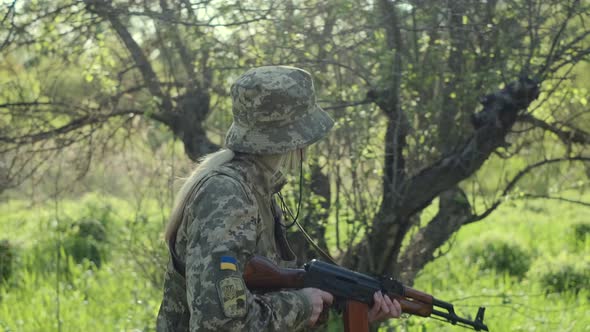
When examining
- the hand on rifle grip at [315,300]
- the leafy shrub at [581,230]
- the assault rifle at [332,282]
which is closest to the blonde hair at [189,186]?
the assault rifle at [332,282]

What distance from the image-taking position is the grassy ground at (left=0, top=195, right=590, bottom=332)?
597cm

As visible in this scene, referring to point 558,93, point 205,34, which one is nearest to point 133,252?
point 205,34

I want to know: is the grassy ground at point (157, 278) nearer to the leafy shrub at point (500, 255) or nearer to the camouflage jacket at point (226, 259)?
the leafy shrub at point (500, 255)

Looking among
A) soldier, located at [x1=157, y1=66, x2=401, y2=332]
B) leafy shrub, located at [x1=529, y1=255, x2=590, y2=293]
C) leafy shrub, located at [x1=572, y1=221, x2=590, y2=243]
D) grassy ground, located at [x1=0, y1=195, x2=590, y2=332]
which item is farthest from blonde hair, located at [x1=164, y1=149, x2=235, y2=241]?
leafy shrub, located at [x1=572, y1=221, x2=590, y2=243]

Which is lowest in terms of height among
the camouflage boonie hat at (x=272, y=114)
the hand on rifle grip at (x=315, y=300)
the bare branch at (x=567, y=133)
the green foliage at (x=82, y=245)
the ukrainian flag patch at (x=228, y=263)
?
the hand on rifle grip at (x=315, y=300)

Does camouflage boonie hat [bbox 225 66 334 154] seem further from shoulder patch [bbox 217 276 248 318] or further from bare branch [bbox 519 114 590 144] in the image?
bare branch [bbox 519 114 590 144]

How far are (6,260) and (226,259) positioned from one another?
6.14 m

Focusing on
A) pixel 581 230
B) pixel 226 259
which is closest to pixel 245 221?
pixel 226 259

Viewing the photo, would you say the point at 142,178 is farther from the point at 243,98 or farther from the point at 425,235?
the point at 243,98

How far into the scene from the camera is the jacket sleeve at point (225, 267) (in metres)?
2.16

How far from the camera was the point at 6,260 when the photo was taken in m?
7.75

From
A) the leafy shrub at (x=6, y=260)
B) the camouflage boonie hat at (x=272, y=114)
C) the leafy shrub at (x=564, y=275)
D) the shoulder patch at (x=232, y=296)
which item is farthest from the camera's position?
the leafy shrub at (x=6, y=260)

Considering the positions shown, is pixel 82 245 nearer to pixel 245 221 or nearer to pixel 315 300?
pixel 315 300

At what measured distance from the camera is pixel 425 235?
5.32 metres
